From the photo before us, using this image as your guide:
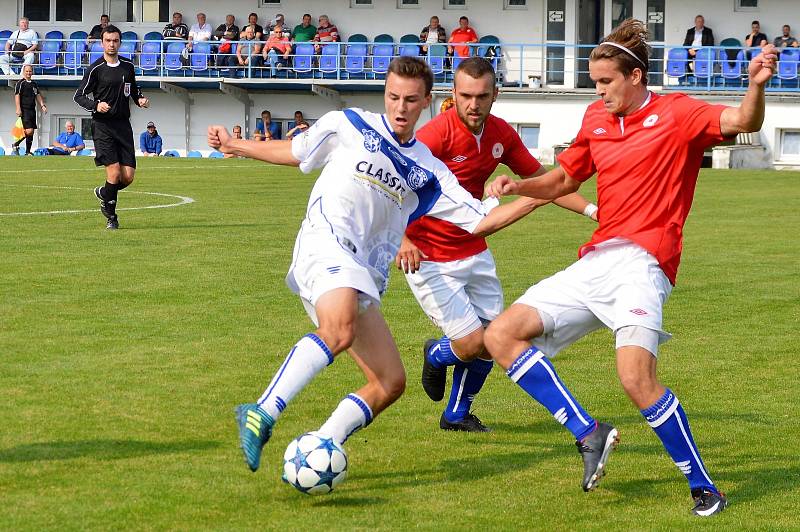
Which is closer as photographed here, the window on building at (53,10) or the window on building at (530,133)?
the window on building at (530,133)

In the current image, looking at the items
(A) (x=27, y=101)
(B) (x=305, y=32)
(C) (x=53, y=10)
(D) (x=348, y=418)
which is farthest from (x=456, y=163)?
(C) (x=53, y=10)

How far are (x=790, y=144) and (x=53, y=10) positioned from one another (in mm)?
25371

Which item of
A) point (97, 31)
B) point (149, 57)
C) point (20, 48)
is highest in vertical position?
point (97, 31)

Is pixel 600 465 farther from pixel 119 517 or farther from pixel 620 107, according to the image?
pixel 119 517

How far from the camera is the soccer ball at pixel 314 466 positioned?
553 centimetres

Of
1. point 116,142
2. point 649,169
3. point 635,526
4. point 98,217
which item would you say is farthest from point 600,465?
point 98,217

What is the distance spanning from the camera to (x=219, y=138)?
613 centimetres

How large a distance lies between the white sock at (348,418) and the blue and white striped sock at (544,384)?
69 centimetres

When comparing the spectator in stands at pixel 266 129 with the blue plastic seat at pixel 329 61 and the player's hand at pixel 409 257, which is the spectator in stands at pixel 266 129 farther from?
the player's hand at pixel 409 257

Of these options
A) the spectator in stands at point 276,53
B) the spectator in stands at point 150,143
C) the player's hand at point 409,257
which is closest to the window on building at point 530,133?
the spectator in stands at point 276,53

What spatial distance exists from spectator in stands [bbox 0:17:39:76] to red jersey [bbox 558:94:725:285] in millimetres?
38091

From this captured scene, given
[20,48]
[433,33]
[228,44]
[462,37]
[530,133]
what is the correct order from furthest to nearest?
1. [20,48]
2. [228,44]
3. [433,33]
4. [462,37]
5. [530,133]

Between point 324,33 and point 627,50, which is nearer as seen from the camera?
point 627,50

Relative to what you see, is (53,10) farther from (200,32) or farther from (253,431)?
(253,431)
